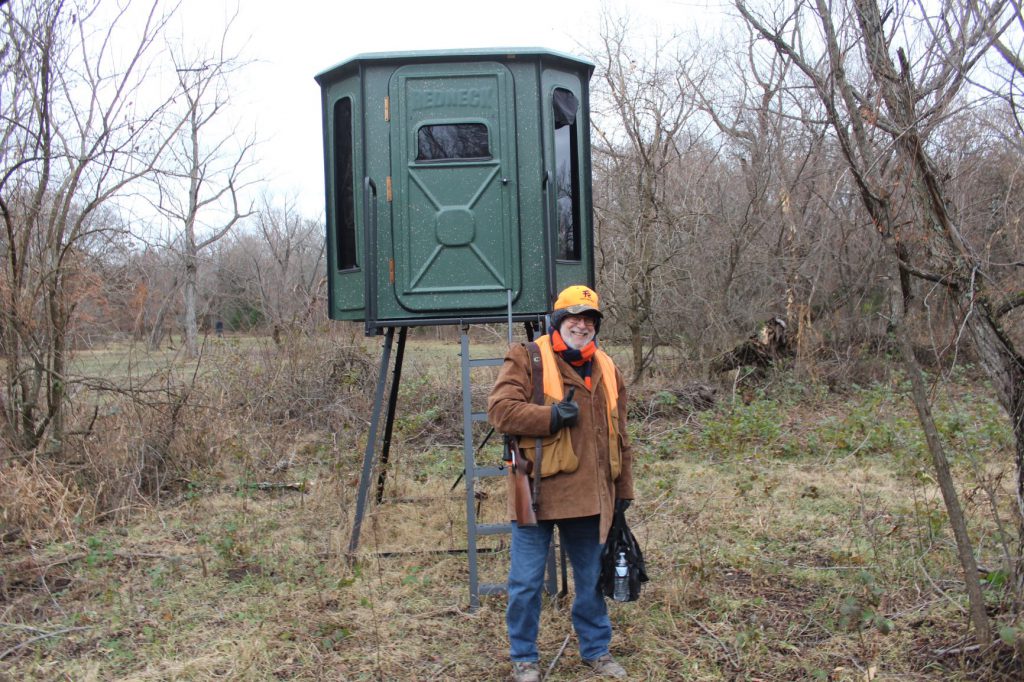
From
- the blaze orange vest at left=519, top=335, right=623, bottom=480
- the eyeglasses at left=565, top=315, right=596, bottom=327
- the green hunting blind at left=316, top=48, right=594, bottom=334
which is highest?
the green hunting blind at left=316, top=48, right=594, bottom=334

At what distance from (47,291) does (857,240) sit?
12.3 meters

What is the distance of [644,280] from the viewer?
14258mm

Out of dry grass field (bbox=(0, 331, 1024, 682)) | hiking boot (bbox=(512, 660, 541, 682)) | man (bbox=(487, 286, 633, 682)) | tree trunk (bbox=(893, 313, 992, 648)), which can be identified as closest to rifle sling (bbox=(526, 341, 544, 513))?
man (bbox=(487, 286, 633, 682))

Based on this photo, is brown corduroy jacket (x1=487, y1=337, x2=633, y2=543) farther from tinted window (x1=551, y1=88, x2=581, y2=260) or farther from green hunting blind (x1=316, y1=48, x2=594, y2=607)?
tinted window (x1=551, y1=88, x2=581, y2=260)

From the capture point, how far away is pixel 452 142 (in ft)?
19.6

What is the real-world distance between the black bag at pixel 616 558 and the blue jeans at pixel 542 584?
81 millimetres

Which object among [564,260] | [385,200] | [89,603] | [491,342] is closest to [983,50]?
[564,260]

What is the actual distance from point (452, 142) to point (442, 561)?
2961 mm

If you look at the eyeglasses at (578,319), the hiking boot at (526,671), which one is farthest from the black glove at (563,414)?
the hiking boot at (526,671)

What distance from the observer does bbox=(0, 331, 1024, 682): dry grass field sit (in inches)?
183

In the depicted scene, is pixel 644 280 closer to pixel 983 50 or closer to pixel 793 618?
pixel 793 618

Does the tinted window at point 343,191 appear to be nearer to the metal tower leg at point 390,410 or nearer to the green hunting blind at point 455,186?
the green hunting blind at point 455,186

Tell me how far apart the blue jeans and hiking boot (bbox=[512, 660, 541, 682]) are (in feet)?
0.08

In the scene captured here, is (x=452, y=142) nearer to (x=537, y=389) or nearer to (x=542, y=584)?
(x=537, y=389)
